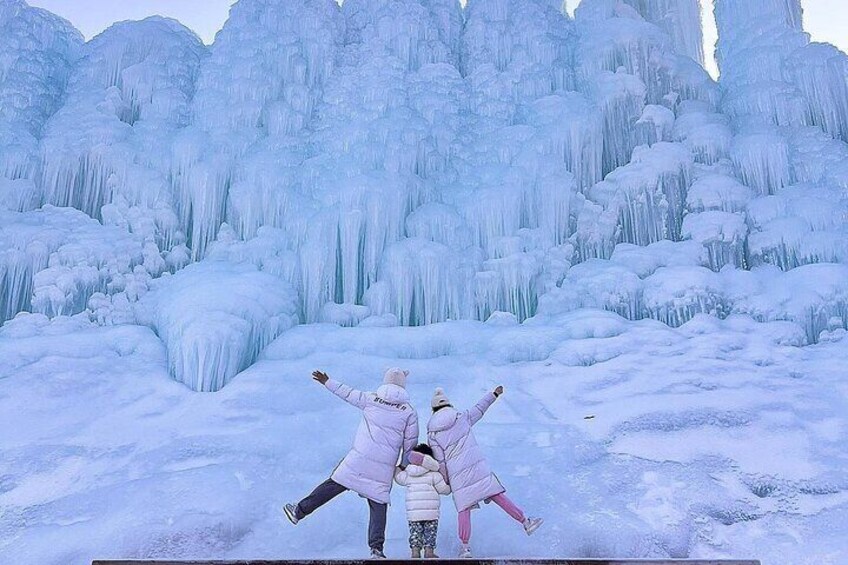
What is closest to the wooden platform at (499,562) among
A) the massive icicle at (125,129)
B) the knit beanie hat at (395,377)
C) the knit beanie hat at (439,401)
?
the knit beanie hat at (439,401)

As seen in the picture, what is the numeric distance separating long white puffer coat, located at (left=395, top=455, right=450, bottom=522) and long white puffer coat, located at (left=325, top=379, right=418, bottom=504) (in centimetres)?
15

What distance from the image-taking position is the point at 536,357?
824 cm

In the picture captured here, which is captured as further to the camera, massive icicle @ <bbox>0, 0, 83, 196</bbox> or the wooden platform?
massive icicle @ <bbox>0, 0, 83, 196</bbox>

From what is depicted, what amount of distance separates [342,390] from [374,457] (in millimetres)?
506

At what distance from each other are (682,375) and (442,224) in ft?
12.3

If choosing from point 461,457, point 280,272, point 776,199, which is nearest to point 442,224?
point 280,272

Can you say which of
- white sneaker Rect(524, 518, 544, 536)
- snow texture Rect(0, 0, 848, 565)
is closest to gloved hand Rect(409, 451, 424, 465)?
white sneaker Rect(524, 518, 544, 536)

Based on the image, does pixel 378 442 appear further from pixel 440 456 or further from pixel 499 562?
pixel 499 562

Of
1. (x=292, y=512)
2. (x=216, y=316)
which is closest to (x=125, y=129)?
(x=216, y=316)

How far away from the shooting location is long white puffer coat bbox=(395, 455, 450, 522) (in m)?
4.66

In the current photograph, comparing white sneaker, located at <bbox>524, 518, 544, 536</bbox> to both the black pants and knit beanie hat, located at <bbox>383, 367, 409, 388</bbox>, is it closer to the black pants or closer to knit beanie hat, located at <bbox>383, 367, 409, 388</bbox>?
the black pants

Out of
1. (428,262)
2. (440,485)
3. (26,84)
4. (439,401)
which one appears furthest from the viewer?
(26,84)

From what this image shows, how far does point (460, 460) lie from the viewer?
192 inches

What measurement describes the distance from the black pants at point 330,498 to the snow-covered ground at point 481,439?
0.74 metres
